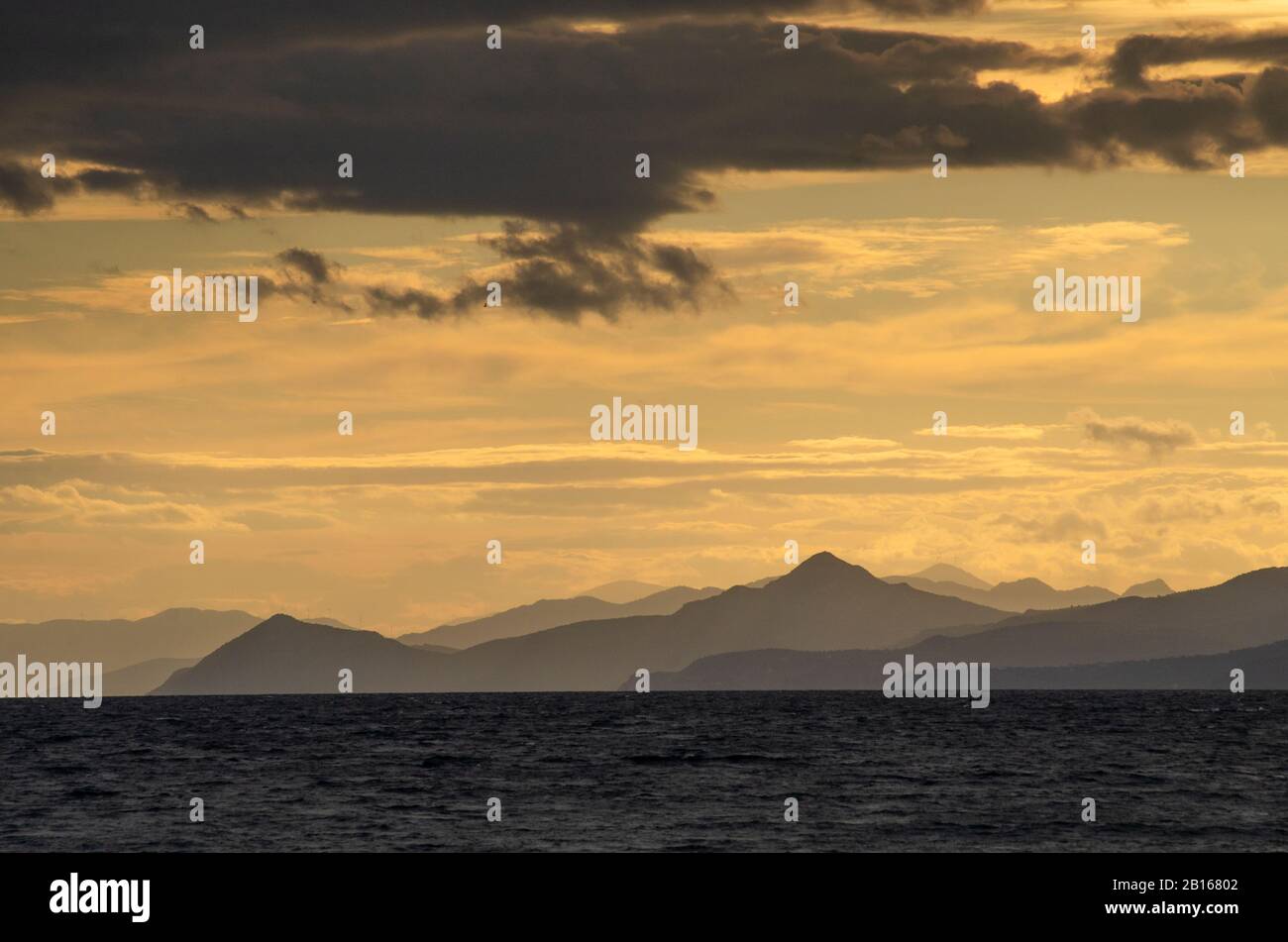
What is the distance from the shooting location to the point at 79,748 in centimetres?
11662

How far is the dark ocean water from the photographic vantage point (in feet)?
180

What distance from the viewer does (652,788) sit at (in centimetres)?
7381

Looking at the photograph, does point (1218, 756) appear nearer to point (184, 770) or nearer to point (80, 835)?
point (184, 770)

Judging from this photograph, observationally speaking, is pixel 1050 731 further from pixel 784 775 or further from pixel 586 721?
pixel 784 775

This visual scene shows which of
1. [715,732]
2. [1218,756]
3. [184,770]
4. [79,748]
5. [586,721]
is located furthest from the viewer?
[586,721]

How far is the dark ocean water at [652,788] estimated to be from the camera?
54969 millimetres
